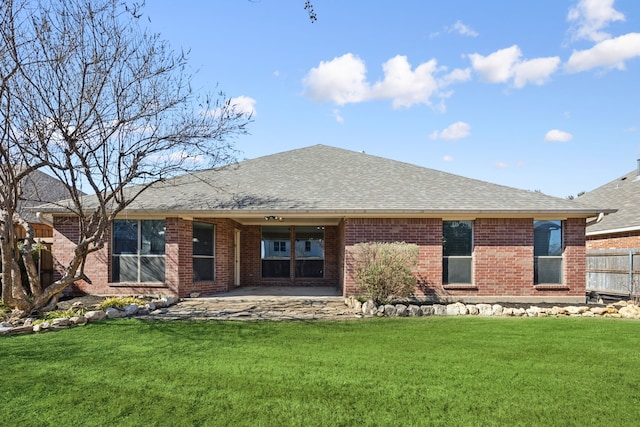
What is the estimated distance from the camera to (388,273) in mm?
11312

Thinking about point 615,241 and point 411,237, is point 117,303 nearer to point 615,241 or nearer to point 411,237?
point 411,237

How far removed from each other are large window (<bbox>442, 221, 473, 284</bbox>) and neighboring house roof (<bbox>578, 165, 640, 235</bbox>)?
11.9 ft

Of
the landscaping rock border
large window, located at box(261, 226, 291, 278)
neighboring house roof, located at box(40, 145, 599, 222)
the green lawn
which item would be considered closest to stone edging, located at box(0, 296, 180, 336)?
the landscaping rock border

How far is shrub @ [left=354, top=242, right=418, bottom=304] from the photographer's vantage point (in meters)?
11.3

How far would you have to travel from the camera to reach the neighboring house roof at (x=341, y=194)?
12750 millimetres

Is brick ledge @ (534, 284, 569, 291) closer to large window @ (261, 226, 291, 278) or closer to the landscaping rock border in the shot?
the landscaping rock border

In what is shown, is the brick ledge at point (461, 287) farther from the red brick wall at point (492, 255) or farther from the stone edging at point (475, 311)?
the stone edging at point (475, 311)

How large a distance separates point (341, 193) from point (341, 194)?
0.10 meters

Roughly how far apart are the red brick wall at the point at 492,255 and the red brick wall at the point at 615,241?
12.0 feet

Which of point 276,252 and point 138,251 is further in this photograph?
point 276,252

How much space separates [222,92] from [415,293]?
24.5 ft

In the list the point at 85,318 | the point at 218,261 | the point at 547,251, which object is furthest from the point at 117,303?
the point at 547,251

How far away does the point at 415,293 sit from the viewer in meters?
13.1

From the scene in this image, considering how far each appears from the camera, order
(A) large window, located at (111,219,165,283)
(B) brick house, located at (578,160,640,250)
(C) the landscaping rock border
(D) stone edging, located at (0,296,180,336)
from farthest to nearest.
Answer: (B) brick house, located at (578,160,640,250)
(A) large window, located at (111,219,165,283)
(C) the landscaping rock border
(D) stone edging, located at (0,296,180,336)
